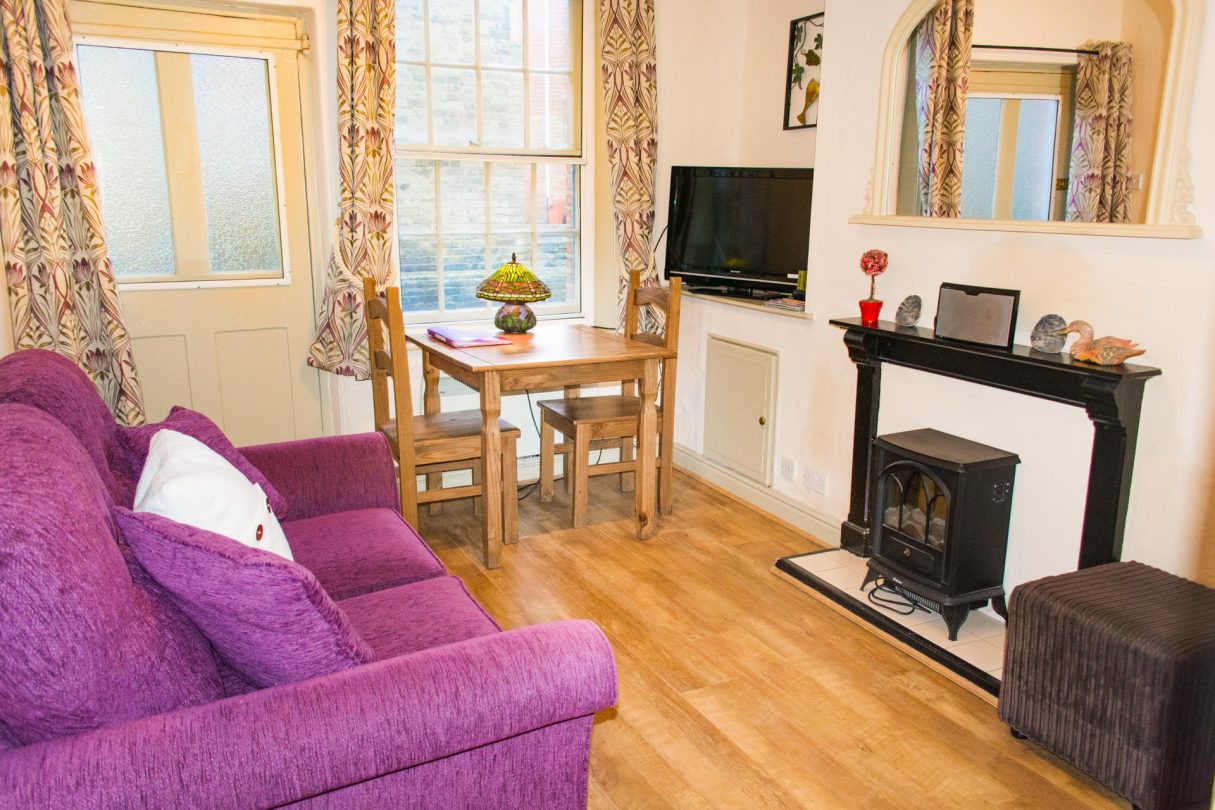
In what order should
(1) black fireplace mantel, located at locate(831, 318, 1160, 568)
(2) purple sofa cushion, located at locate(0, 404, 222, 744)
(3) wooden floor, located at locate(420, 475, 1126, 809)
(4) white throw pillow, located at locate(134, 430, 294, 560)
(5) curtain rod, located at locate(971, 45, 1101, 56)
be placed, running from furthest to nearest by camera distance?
(5) curtain rod, located at locate(971, 45, 1101, 56) → (1) black fireplace mantel, located at locate(831, 318, 1160, 568) → (3) wooden floor, located at locate(420, 475, 1126, 809) → (4) white throw pillow, located at locate(134, 430, 294, 560) → (2) purple sofa cushion, located at locate(0, 404, 222, 744)

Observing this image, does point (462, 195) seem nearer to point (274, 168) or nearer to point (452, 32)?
point (452, 32)

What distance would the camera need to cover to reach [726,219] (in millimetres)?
4297

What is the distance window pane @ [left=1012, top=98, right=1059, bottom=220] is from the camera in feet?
8.85

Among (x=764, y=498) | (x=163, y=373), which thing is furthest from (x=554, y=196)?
(x=163, y=373)

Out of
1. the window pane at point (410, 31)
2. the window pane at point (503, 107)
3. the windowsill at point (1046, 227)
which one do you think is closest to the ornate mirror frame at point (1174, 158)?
the windowsill at point (1046, 227)

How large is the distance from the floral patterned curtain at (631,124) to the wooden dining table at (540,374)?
2.13 ft

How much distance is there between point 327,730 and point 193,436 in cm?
120

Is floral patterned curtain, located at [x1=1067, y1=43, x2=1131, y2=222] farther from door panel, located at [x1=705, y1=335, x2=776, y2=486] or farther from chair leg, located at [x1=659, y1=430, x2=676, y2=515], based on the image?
chair leg, located at [x1=659, y1=430, x2=676, y2=515]

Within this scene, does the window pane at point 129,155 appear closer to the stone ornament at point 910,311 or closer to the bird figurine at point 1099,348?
the stone ornament at point 910,311

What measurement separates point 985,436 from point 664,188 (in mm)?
2185

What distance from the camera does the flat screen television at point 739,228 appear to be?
400 centimetres

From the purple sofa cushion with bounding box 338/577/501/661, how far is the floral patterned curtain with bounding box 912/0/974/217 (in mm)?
2064

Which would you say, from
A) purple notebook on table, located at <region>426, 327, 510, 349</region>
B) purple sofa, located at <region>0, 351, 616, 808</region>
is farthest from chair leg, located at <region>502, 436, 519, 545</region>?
purple sofa, located at <region>0, 351, 616, 808</region>

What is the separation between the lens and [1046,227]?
2.71 meters
